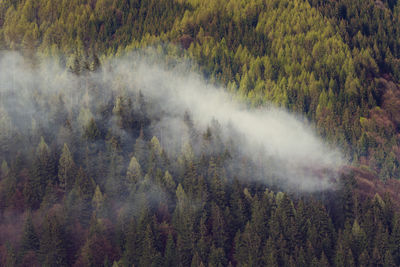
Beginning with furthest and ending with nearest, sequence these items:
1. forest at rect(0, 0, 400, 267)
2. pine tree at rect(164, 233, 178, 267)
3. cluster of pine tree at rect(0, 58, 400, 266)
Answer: forest at rect(0, 0, 400, 267) → cluster of pine tree at rect(0, 58, 400, 266) → pine tree at rect(164, 233, 178, 267)

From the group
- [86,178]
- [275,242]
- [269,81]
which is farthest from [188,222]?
[269,81]

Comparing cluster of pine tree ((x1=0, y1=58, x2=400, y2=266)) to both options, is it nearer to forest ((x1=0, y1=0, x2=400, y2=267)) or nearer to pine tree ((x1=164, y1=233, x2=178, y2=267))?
pine tree ((x1=164, y1=233, x2=178, y2=267))

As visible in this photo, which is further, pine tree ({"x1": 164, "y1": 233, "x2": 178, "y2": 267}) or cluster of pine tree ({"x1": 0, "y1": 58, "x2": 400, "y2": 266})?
cluster of pine tree ({"x1": 0, "y1": 58, "x2": 400, "y2": 266})

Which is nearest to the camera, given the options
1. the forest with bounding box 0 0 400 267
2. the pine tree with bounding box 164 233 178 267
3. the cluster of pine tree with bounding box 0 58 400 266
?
the pine tree with bounding box 164 233 178 267

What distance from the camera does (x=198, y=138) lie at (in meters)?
124

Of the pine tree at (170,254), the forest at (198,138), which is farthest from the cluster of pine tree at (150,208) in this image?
the forest at (198,138)

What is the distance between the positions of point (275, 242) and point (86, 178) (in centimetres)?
3918

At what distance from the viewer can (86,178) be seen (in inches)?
Answer: 4067

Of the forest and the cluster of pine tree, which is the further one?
Answer: the forest

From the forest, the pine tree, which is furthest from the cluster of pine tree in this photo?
the forest

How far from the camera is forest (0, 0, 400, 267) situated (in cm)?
9281

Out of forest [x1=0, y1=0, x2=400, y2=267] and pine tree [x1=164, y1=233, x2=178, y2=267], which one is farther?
forest [x1=0, y1=0, x2=400, y2=267]

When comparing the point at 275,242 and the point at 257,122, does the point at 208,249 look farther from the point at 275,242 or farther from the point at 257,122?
the point at 257,122

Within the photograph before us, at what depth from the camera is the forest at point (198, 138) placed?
9281 cm
